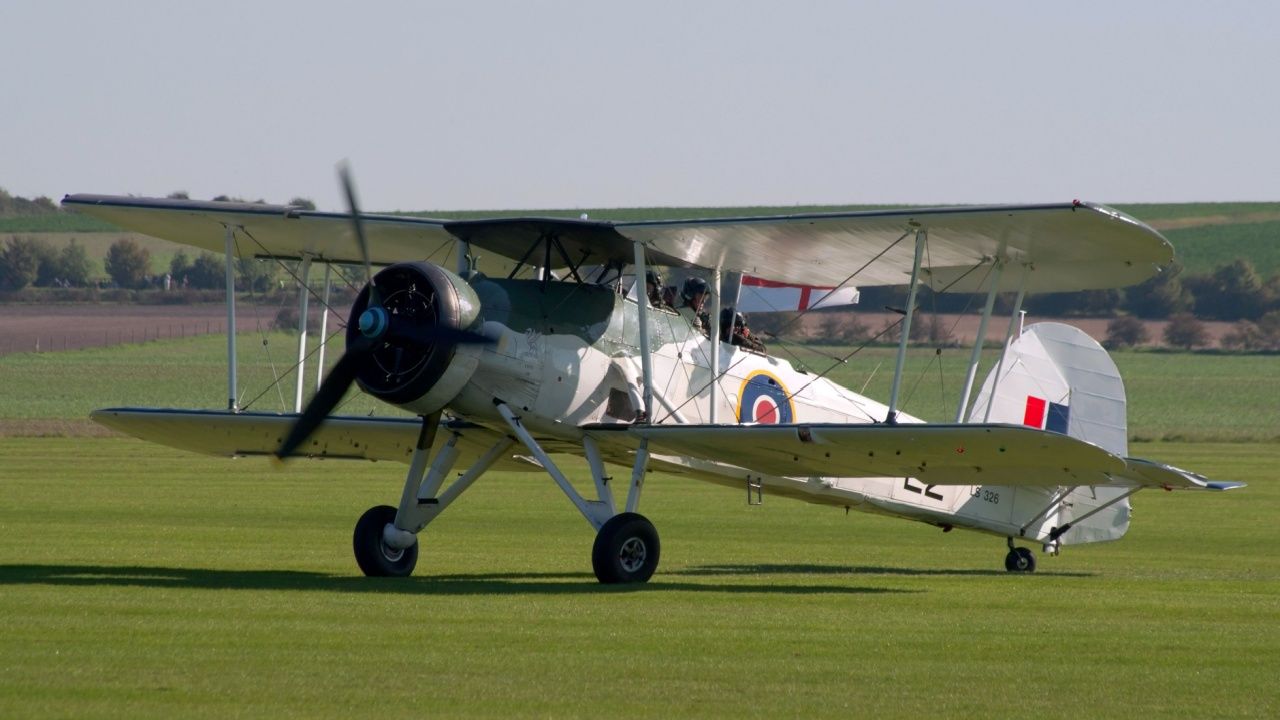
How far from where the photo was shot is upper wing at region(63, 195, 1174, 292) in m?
15.3

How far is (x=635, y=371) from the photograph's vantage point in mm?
16328

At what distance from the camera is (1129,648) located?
11.6 meters

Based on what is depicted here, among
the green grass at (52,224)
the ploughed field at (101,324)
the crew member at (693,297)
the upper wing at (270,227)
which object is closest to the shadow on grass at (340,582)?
the crew member at (693,297)

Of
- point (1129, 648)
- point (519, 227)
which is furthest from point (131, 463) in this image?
point (1129, 648)

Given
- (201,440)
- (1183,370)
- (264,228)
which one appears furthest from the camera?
(1183,370)

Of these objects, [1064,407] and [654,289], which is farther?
[1064,407]

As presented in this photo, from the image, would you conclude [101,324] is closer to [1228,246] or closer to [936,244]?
[936,244]

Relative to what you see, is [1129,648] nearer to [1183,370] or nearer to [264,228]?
[264,228]

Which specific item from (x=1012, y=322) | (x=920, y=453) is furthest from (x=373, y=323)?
(x=1012, y=322)

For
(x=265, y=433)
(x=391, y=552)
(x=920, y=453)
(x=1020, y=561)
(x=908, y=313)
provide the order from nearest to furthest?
(x=920, y=453)
(x=908, y=313)
(x=391, y=552)
(x=265, y=433)
(x=1020, y=561)

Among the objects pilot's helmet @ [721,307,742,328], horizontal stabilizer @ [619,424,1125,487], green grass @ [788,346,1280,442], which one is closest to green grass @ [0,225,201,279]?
green grass @ [788,346,1280,442]

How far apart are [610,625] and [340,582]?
12.1ft

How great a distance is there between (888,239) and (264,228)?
19.5 ft

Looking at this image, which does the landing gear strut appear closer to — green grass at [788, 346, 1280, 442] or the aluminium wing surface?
the aluminium wing surface
